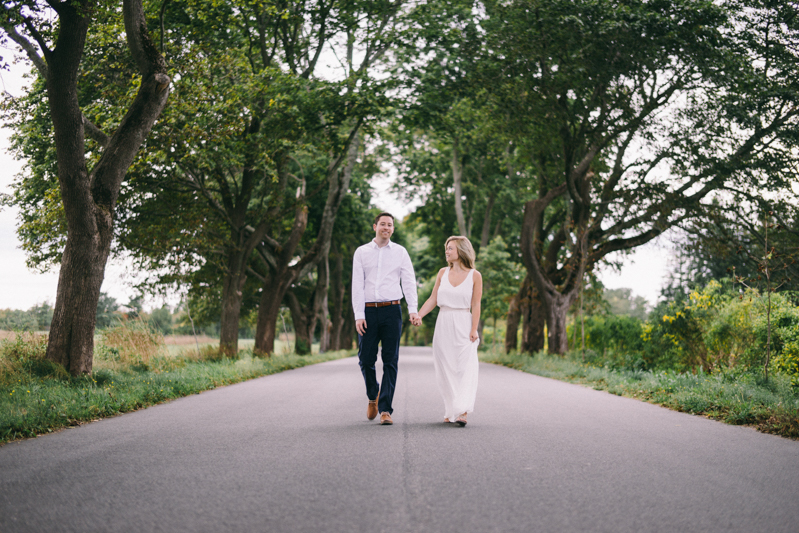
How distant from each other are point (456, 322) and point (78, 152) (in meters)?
6.47

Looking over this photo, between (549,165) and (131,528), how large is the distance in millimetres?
19328

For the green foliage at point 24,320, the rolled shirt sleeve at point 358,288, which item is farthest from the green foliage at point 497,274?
the rolled shirt sleeve at point 358,288

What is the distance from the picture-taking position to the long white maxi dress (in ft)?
22.4

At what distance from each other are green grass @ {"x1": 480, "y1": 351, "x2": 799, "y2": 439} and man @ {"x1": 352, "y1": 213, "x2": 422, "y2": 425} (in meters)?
4.02

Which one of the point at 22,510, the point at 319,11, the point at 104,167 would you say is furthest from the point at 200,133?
the point at 22,510

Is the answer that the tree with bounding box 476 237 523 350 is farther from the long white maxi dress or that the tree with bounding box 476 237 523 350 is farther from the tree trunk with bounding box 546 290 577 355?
the long white maxi dress

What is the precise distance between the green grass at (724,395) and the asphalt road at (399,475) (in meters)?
0.36

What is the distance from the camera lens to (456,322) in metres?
7.05

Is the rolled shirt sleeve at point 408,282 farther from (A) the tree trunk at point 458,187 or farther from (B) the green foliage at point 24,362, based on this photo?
(A) the tree trunk at point 458,187

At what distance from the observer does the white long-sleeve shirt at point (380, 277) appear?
6.88 meters

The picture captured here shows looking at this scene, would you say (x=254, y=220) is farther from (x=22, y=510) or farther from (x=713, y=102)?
(x=22, y=510)

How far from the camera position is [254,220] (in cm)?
1962

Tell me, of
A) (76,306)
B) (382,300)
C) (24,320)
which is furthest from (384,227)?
(24,320)

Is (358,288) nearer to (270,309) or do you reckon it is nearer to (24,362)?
(24,362)
